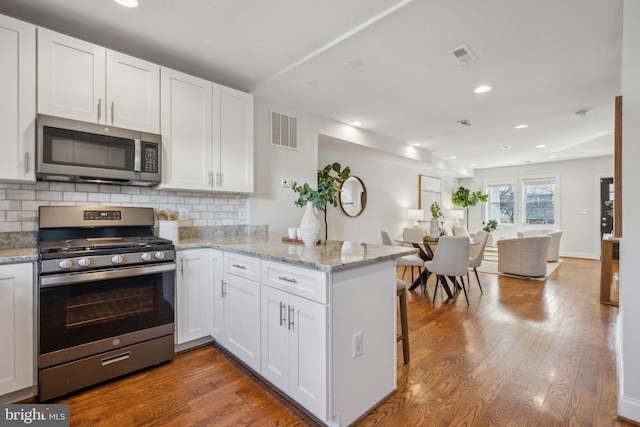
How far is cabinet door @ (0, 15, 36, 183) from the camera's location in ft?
6.22

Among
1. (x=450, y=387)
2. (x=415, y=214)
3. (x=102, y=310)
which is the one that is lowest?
(x=450, y=387)

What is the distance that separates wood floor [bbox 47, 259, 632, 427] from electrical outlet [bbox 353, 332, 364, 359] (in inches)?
15.0

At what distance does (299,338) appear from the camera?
169cm

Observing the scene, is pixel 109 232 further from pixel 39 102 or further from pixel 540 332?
pixel 540 332

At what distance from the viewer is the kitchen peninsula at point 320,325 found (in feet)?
5.11

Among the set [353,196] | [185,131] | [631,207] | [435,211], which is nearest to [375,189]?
[353,196]

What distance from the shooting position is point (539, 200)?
27.1ft

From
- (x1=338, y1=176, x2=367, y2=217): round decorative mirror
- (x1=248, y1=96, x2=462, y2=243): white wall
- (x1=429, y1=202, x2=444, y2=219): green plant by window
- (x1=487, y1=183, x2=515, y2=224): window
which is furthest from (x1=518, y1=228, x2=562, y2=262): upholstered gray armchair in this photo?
(x1=338, y1=176, x2=367, y2=217): round decorative mirror

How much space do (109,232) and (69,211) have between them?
1.01 ft

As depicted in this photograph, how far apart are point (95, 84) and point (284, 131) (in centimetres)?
187

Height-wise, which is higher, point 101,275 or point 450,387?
point 101,275

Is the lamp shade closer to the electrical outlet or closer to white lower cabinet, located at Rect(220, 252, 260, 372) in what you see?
white lower cabinet, located at Rect(220, 252, 260, 372)

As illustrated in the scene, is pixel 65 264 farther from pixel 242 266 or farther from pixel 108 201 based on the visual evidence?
pixel 242 266

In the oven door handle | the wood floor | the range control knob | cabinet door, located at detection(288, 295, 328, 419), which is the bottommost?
the wood floor
